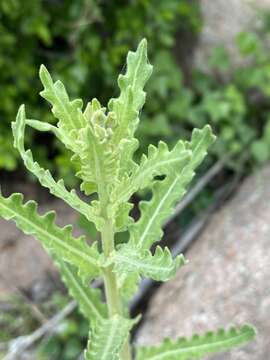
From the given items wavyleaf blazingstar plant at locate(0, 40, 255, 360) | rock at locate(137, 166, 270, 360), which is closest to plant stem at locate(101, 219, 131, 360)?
wavyleaf blazingstar plant at locate(0, 40, 255, 360)

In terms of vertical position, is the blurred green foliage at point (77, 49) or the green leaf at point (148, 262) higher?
the green leaf at point (148, 262)

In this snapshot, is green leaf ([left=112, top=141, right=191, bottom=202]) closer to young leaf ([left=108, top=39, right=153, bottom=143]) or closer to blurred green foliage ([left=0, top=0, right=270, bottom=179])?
young leaf ([left=108, top=39, right=153, bottom=143])

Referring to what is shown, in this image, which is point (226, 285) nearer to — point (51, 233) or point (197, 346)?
point (197, 346)

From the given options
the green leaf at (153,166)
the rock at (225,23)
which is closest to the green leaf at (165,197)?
the green leaf at (153,166)

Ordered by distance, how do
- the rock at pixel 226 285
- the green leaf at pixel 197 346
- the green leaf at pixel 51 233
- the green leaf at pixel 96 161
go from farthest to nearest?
1. the rock at pixel 226 285
2. the green leaf at pixel 197 346
3. the green leaf at pixel 51 233
4. the green leaf at pixel 96 161

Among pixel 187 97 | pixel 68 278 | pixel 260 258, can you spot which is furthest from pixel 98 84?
pixel 68 278

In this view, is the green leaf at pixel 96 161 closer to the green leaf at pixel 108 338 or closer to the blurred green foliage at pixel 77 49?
the green leaf at pixel 108 338

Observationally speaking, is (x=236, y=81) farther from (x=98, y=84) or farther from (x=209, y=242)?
(x=209, y=242)

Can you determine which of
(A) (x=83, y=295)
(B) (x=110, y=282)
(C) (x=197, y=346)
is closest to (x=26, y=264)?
(A) (x=83, y=295)
